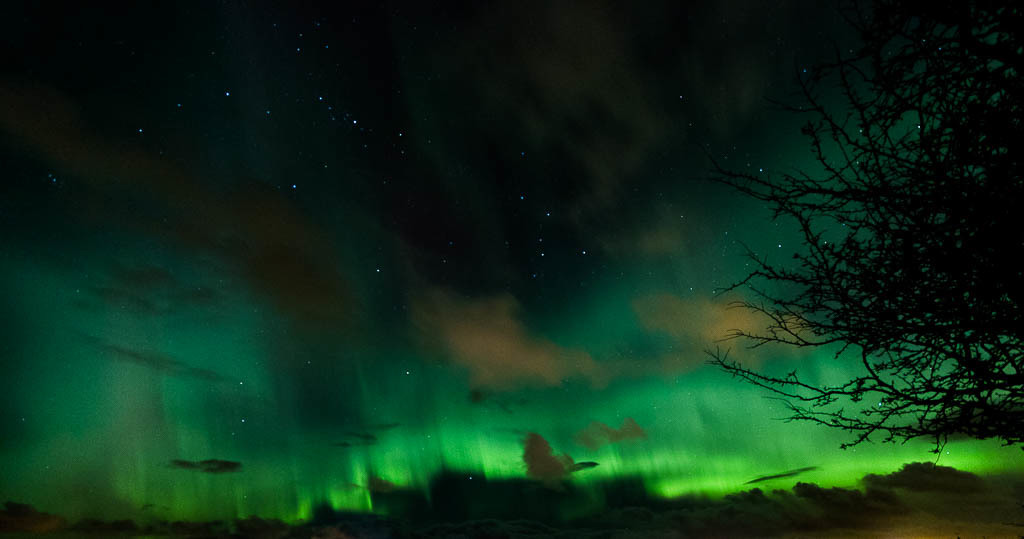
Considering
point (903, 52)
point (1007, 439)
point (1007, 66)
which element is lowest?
point (1007, 439)

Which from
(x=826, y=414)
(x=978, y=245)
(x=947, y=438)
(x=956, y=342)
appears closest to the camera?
(x=978, y=245)

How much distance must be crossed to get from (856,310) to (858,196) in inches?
32.0

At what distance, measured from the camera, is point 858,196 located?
383 cm

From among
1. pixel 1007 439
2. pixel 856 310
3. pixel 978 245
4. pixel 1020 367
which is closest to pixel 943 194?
pixel 978 245

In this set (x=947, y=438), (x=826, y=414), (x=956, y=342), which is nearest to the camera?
(x=956, y=342)

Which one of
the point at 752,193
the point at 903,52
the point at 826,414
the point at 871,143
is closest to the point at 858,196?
the point at 871,143

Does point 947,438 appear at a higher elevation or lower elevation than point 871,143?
lower

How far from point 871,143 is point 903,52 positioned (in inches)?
27.9

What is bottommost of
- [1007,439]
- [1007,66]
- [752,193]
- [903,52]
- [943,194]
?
[1007,439]

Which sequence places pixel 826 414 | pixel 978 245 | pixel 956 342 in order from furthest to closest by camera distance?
pixel 826 414 < pixel 956 342 < pixel 978 245

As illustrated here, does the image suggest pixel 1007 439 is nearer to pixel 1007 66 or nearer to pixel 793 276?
pixel 793 276

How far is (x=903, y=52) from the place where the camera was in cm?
377

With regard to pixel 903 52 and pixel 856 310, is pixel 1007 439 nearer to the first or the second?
pixel 856 310

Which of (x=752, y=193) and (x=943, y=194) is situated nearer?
(x=943, y=194)
